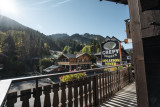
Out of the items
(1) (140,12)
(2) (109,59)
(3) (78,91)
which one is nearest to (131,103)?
(3) (78,91)

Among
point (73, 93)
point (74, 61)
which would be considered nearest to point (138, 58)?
point (73, 93)

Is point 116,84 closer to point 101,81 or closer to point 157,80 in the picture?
point 101,81

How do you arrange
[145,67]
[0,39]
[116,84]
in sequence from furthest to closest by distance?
[0,39] → [116,84] → [145,67]

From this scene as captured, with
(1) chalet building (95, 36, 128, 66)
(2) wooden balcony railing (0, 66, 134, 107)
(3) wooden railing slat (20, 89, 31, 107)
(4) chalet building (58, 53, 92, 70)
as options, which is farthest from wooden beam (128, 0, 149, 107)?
(4) chalet building (58, 53, 92, 70)

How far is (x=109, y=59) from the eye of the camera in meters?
8.23

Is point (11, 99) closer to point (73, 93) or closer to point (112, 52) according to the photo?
point (73, 93)

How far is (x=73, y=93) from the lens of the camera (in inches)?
73.9

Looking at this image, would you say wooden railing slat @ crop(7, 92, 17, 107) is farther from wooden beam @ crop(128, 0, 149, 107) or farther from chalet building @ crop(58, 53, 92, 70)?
chalet building @ crop(58, 53, 92, 70)

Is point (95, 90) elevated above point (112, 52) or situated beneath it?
situated beneath

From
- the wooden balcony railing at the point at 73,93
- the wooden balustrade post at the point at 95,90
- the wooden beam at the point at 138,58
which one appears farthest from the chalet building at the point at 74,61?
the wooden beam at the point at 138,58

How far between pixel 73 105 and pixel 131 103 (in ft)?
5.79

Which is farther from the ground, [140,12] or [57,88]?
[140,12]

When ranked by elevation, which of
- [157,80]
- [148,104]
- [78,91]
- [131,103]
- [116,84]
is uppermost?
[157,80]

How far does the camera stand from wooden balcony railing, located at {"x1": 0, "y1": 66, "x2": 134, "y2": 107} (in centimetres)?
124
